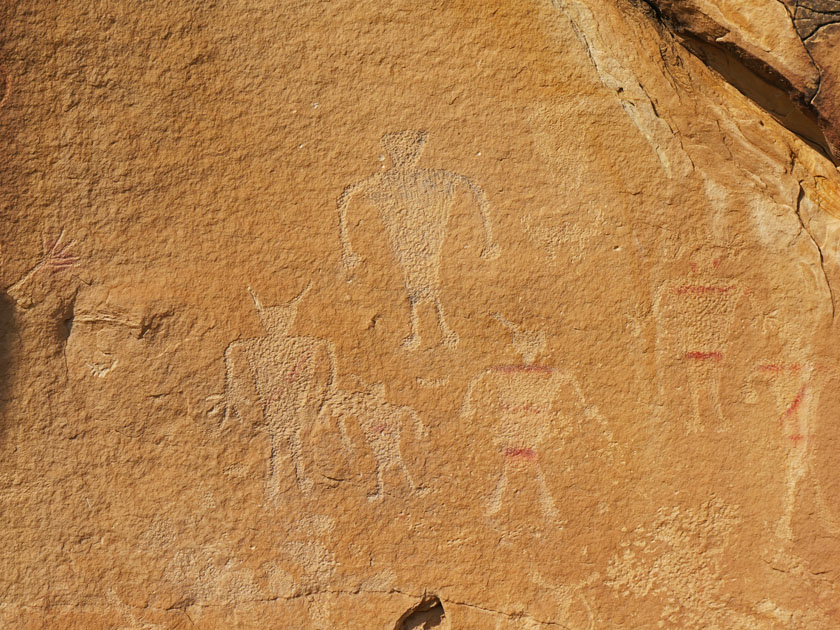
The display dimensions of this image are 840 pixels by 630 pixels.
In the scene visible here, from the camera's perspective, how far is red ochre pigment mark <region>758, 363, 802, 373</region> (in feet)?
5.36

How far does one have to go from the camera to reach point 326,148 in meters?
1.62

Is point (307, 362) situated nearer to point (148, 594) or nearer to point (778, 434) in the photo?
point (148, 594)

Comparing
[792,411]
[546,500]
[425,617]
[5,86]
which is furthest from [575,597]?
[5,86]

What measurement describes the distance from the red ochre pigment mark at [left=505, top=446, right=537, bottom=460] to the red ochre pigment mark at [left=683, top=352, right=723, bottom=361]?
37cm

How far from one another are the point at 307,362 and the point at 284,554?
15.9 inches

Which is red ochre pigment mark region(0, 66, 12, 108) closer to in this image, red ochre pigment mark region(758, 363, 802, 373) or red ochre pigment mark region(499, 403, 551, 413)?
red ochre pigment mark region(499, 403, 551, 413)

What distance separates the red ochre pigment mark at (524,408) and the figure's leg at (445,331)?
16cm

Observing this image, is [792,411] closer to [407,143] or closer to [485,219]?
[485,219]

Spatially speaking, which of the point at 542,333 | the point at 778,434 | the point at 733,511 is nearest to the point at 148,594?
the point at 542,333

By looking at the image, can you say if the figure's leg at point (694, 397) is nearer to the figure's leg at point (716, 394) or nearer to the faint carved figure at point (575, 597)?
the figure's leg at point (716, 394)

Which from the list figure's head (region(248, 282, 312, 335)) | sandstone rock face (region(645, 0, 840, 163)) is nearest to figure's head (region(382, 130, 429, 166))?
figure's head (region(248, 282, 312, 335))

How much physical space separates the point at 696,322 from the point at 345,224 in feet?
2.45

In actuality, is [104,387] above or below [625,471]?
below

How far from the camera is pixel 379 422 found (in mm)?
1649
